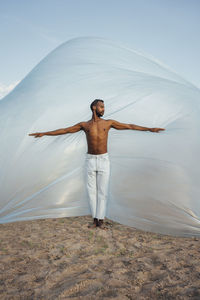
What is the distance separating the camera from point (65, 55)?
17.4ft

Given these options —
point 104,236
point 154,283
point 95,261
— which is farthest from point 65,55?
point 154,283

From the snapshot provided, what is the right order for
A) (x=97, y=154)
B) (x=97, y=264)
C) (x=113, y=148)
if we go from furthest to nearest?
(x=113, y=148) → (x=97, y=154) → (x=97, y=264)

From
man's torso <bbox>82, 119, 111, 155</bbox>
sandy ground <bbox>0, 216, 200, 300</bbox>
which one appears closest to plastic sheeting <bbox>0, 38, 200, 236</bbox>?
sandy ground <bbox>0, 216, 200, 300</bbox>

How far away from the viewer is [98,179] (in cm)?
373

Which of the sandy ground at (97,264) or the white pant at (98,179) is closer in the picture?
the sandy ground at (97,264)

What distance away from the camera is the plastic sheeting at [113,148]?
12.0 feet

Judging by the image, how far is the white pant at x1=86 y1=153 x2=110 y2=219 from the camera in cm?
368

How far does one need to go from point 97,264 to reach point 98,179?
123cm

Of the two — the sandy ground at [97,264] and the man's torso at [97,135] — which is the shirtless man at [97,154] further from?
the sandy ground at [97,264]

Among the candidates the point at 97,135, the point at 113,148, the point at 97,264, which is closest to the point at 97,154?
the point at 97,135

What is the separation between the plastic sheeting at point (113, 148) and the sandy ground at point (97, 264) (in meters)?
0.38

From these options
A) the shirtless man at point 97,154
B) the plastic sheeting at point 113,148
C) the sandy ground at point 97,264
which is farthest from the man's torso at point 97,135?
the sandy ground at point 97,264

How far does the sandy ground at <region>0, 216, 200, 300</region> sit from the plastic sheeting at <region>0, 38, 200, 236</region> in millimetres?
378

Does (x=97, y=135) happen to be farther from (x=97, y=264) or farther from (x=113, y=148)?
(x=97, y=264)
